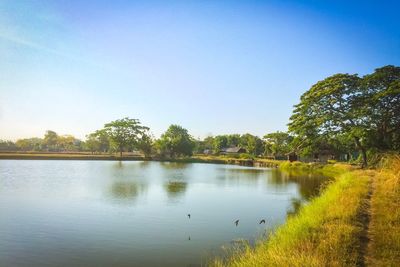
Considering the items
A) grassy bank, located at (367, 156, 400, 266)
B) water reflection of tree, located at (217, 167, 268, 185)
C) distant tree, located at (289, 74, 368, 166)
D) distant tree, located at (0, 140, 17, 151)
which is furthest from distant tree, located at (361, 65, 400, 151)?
distant tree, located at (0, 140, 17, 151)

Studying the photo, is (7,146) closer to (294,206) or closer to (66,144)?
(66,144)

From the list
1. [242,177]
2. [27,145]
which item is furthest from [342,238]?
[27,145]

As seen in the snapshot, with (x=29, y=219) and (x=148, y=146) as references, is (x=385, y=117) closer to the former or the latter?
(x=29, y=219)

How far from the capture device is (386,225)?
920 centimetres

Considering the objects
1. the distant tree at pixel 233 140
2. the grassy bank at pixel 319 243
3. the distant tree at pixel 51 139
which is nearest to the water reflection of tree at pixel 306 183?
the grassy bank at pixel 319 243

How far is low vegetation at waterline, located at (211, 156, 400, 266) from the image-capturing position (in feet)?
21.4

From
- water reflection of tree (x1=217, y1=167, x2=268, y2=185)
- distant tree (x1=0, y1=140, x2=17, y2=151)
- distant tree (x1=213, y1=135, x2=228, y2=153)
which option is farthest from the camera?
distant tree (x1=213, y1=135, x2=228, y2=153)

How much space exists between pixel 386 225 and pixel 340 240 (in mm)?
2486

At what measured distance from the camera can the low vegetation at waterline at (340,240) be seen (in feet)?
21.4

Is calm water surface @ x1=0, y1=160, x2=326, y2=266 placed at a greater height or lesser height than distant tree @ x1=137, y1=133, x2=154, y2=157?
lesser

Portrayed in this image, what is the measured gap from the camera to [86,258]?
31.6 ft

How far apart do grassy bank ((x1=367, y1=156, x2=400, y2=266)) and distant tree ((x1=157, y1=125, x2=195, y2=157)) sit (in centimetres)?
6957

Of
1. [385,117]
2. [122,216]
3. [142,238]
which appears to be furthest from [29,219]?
[385,117]

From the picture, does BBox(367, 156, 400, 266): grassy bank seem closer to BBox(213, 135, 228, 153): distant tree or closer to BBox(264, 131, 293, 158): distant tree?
BBox(264, 131, 293, 158): distant tree
